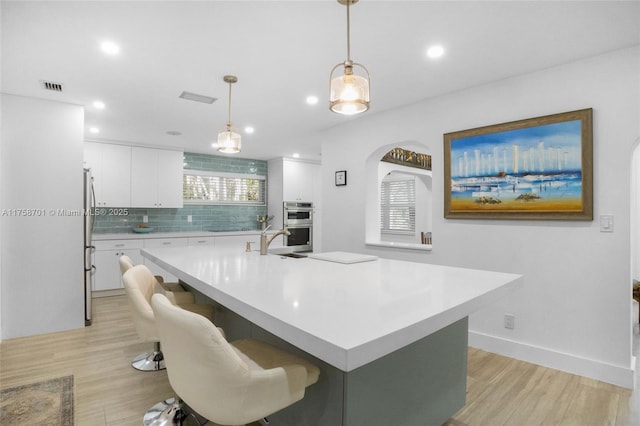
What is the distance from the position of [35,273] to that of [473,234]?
4.36 m

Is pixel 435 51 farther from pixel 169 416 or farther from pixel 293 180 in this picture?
pixel 293 180

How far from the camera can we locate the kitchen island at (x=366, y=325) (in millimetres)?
966

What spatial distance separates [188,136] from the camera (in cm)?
509

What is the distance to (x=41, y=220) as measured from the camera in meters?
3.49

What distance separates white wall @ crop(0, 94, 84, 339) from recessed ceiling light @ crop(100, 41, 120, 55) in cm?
161

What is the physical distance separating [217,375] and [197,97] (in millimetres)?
3058

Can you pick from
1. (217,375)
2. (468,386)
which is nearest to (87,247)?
(217,375)

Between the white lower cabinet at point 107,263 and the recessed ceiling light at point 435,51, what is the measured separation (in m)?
4.88

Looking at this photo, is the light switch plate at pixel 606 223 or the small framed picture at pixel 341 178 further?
the small framed picture at pixel 341 178

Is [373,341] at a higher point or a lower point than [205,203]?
lower

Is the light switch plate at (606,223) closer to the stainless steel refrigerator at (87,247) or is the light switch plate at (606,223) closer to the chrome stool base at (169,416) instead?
the chrome stool base at (169,416)

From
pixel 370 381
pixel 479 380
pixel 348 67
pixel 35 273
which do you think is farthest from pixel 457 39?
pixel 35 273

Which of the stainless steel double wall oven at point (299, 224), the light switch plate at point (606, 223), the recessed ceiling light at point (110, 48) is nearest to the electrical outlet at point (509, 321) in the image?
the light switch plate at point (606, 223)

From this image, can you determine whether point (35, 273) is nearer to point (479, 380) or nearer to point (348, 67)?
point (348, 67)
